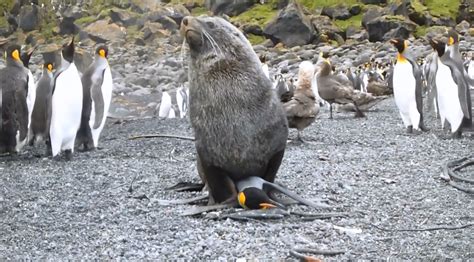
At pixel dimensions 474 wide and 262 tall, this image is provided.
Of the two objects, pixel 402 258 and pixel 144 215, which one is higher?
pixel 402 258

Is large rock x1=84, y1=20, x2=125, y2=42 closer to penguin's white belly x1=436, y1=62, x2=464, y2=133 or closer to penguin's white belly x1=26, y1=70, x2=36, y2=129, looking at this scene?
penguin's white belly x1=26, y1=70, x2=36, y2=129

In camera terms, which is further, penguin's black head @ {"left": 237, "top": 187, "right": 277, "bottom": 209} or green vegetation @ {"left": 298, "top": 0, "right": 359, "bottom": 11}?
green vegetation @ {"left": 298, "top": 0, "right": 359, "bottom": 11}

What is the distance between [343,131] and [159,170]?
4547 mm

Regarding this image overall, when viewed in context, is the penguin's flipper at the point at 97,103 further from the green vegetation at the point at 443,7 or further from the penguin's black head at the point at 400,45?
the green vegetation at the point at 443,7

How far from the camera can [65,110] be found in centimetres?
876

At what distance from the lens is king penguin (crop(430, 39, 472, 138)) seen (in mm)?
9688

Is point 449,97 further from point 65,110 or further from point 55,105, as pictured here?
point 55,105

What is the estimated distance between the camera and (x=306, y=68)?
31.0ft

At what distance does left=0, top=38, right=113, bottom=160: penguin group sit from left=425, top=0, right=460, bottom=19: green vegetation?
3475 cm

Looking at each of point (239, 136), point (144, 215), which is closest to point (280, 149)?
point (239, 136)

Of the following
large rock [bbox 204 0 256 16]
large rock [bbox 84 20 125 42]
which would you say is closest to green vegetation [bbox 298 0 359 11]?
large rock [bbox 204 0 256 16]

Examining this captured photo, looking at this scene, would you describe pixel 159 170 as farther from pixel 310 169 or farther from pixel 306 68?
pixel 306 68

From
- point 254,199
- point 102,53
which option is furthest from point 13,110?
point 254,199

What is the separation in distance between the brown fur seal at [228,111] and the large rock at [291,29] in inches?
1255
